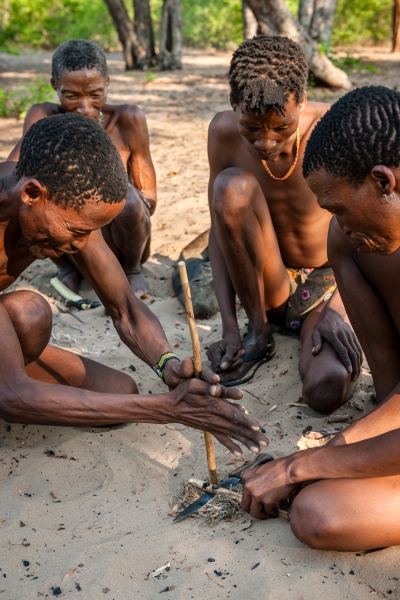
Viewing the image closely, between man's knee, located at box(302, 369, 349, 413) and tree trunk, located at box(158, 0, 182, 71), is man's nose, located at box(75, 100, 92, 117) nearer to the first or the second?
man's knee, located at box(302, 369, 349, 413)

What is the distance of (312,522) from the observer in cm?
199

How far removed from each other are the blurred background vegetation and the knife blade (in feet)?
44.3

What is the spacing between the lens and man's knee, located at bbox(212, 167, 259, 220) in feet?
10.2

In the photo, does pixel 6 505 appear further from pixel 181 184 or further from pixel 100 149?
pixel 181 184

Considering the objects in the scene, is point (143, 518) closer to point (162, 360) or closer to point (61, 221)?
point (162, 360)

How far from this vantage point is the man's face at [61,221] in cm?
228

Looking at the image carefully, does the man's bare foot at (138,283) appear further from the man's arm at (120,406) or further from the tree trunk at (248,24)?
the tree trunk at (248,24)

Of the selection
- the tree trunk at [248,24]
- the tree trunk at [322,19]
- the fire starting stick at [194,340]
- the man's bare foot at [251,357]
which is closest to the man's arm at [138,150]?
the man's bare foot at [251,357]

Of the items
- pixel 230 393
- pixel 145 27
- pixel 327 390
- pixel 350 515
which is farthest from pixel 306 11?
pixel 350 515

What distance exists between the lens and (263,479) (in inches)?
84.4

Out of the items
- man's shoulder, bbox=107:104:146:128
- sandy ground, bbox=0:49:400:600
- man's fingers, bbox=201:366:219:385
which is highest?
man's shoulder, bbox=107:104:146:128

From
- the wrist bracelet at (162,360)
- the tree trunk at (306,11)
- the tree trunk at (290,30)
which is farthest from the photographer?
the tree trunk at (306,11)

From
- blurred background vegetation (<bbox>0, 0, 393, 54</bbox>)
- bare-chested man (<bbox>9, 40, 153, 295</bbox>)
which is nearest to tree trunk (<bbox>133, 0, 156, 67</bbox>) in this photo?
blurred background vegetation (<bbox>0, 0, 393, 54</bbox>)

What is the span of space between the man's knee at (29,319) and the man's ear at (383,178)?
1.51 meters
